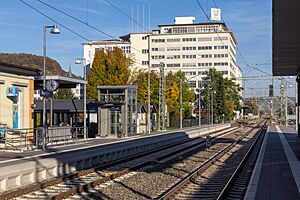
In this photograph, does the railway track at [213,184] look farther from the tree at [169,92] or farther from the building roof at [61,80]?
the tree at [169,92]

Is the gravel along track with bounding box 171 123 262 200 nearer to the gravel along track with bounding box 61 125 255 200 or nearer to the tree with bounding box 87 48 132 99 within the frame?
the gravel along track with bounding box 61 125 255 200

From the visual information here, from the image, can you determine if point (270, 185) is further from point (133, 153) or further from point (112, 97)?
point (112, 97)

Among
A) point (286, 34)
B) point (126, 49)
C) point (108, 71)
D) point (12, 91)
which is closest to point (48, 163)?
point (286, 34)

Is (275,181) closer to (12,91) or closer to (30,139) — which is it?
(30,139)

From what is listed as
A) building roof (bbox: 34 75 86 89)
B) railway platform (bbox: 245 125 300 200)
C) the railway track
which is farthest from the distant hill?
railway platform (bbox: 245 125 300 200)

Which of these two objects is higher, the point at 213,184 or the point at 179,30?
the point at 179,30

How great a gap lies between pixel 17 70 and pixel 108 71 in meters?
42.6

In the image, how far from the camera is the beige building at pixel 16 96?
27219mm

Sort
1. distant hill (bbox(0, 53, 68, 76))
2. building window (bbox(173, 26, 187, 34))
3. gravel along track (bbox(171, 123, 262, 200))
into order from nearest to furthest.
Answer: gravel along track (bbox(171, 123, 262, 200))
distant hill (bbox(0, 53, 68, 76))
building window (bbox(173, 26, 187, 34))

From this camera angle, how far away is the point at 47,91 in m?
27.6

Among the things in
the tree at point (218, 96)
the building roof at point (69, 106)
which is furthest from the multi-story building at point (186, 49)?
the building roof at point (69, 106)

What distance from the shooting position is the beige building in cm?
2722

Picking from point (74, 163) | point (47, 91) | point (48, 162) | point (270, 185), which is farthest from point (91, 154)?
point (270, 185)

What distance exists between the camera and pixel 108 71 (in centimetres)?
7075
